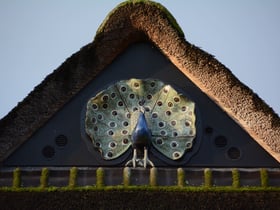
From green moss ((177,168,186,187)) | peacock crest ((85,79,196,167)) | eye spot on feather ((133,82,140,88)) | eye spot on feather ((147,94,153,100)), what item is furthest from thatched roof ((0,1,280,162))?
green moss ((177,168,186,187))

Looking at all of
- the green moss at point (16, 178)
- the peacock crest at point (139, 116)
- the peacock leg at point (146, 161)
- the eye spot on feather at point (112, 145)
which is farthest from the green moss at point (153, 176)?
the green moss at point (16, 178)

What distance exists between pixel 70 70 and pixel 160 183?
13.6ft

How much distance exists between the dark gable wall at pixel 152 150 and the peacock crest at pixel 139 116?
0.19 meters

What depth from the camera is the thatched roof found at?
19.3m

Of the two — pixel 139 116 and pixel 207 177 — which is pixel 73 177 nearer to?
pixel 139 116

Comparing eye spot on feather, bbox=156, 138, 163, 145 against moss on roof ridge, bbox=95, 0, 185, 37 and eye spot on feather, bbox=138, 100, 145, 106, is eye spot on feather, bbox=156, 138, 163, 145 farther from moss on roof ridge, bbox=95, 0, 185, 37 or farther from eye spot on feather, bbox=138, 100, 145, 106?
moss on roof ridge, bbox=95, 0, 185, 37

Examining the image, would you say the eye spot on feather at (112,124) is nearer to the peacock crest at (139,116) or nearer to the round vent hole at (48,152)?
the peacock crest at (139,116)

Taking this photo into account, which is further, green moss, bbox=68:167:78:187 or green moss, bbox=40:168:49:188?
green moss, bbox=40:168:49:188

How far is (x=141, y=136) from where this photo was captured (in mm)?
18828

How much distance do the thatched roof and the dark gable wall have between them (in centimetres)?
19

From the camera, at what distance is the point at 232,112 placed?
64.3ft

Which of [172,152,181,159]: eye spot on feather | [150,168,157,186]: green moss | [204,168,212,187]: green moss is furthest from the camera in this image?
[172,152,181,159]: eye spot on feather

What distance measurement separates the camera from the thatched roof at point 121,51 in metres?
19.3

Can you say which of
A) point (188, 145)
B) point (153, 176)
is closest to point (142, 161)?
point (153, 176)
